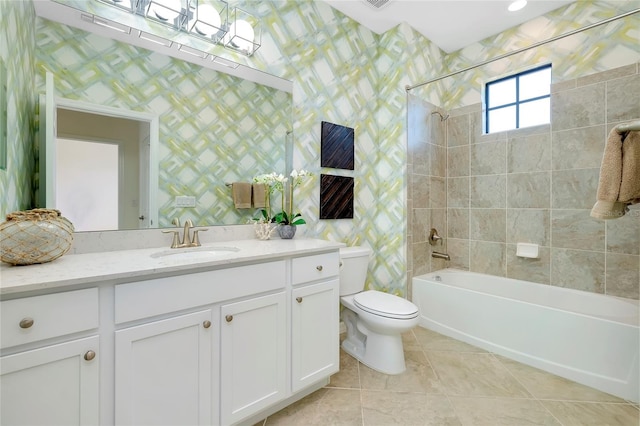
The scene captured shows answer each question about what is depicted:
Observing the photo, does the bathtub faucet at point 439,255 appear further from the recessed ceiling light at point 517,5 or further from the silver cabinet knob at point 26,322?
the silver cabinet knob at point 26,322

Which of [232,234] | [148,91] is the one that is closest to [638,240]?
[232,234]

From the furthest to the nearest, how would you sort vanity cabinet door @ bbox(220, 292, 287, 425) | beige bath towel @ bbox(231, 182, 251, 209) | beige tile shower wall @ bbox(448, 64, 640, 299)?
beige tile shower wall @ bbox(448, 64, 640, 299), beige bath towel @ bbox(231, 182, 251, 209), vanity cabinet door @ bbox(220, 292, 287, 425)

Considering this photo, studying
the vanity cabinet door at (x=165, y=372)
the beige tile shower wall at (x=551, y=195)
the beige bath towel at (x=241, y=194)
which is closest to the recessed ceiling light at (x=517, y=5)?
the beige tile shower wall at (x=551, y=195)

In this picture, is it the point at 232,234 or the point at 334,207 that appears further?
the point at 334,207

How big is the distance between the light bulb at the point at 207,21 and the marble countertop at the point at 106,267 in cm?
131

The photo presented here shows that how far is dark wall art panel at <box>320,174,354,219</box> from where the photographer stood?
229 centimetres

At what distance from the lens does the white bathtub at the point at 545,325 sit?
167 cm

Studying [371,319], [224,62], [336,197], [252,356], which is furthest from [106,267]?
[336,197]

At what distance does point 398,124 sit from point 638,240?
77.0 inches

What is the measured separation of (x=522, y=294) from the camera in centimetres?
252

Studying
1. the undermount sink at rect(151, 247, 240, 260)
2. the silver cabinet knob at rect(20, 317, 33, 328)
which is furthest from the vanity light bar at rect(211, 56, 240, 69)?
the silver cabinet knob at rect(20, 317, 33, 328)

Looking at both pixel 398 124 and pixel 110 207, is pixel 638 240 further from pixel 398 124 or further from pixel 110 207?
pixel 110 207

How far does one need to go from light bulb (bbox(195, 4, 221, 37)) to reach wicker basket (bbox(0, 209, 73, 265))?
4.19ft

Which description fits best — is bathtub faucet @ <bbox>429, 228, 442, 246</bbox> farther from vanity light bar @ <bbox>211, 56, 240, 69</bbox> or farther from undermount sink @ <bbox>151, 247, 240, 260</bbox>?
vanity light bar @ <bbox>211, 56, 240, 69</bbox>
